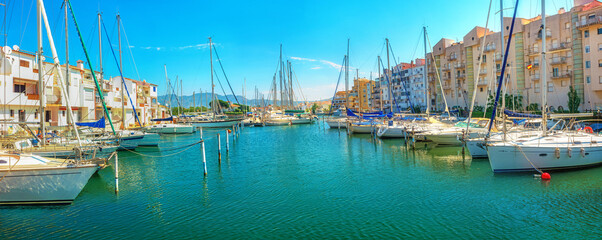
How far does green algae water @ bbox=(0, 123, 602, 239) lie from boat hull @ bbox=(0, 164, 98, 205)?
45cm

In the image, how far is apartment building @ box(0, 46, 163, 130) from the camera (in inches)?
1284

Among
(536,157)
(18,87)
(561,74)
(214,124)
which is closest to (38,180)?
(536,157)

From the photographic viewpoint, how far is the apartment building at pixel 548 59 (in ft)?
147

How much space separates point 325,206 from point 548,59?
5453 cm

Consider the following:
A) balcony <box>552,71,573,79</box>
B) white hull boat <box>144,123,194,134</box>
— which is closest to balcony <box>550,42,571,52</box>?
balcony <box>552,71,573,79</box>

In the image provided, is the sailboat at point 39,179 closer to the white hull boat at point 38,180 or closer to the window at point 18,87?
the white hull boat at point 38,180

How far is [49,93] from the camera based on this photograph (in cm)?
3838

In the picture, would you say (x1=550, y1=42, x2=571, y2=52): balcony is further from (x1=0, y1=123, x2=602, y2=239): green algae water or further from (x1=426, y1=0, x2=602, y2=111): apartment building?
(x1=0, y1=123, x2=602, y2=239): green algae water

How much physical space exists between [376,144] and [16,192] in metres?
30.7

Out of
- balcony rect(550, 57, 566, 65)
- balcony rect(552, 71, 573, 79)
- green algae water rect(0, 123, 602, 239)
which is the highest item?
balcony rect(550, 57, 566, 65)

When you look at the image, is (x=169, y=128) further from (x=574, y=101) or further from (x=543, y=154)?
(x=574, y=101)

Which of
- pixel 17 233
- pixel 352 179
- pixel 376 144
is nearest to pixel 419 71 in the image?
pixel 376 144

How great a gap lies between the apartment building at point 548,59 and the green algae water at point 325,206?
19455 mm

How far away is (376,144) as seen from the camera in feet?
122
